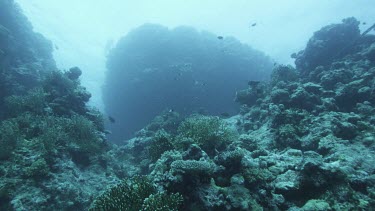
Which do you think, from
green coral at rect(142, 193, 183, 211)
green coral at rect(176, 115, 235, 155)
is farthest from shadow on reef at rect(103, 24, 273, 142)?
green coral at rect(142, 193, 183, 211)

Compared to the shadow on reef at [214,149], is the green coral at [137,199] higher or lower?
lower

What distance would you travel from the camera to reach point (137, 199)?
18.4 feet

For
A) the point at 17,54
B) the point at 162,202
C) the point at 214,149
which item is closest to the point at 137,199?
the point at 162,202

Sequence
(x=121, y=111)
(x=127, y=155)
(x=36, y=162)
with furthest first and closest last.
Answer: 1. (x=121, y=111)
2. (x=127, y=155)
3. (x=36, y=162)

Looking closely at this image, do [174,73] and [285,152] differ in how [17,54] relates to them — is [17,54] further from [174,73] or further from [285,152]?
[285,152]

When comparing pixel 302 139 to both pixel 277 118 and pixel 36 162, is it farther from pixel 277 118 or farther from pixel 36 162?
pixel 36 162

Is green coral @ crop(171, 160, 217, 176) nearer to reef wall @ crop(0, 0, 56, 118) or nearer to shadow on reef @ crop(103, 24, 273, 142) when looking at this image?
reef wall @ crop(0, 0, 56, 118)

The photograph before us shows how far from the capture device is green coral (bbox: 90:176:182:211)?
519 cm

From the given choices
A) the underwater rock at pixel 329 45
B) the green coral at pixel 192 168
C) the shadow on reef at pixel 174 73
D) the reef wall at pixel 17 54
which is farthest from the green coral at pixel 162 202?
the shadow on reef at pixel 174 73

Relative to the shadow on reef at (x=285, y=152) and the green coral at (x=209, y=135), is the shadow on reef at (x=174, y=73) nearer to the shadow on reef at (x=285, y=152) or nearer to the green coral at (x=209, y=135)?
the shadow on reef at (x=285, y=152)

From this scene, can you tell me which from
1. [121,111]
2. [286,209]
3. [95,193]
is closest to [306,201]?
[286,209]

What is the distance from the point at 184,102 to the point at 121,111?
28.0ft

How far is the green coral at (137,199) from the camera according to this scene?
5.19 metres

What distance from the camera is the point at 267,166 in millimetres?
8141
